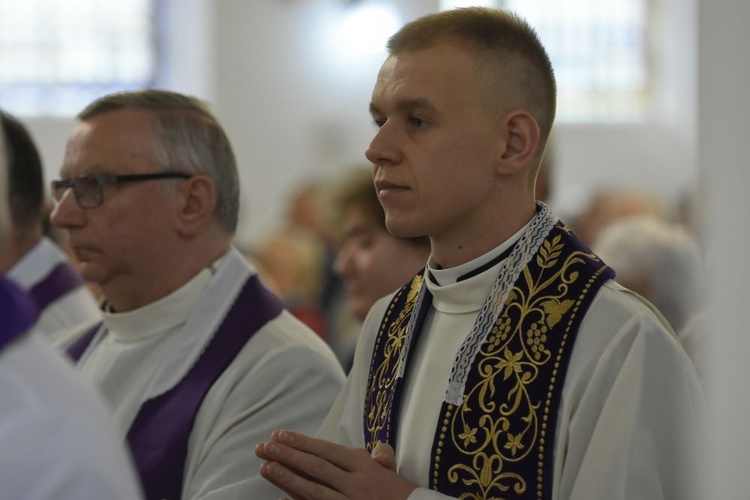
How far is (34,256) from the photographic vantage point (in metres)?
4.94

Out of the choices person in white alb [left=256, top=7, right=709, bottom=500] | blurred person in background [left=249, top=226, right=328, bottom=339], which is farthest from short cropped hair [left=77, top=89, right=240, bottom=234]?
blurred person in background [left=249, top=226, right=328, bottom=339]

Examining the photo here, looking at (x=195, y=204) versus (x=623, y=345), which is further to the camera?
(x=195, y=204)

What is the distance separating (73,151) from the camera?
13.0 feet

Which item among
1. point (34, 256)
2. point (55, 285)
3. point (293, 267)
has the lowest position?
point (293, 267)

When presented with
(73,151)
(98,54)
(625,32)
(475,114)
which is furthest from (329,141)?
(475,114)

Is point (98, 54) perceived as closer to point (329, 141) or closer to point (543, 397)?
point (329, 141)

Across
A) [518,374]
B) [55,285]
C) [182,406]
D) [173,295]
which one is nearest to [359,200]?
[173,295]

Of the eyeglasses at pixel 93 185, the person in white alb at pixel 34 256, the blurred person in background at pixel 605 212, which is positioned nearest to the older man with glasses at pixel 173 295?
the eyeglasses at pixel 93 185

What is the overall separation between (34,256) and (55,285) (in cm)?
15

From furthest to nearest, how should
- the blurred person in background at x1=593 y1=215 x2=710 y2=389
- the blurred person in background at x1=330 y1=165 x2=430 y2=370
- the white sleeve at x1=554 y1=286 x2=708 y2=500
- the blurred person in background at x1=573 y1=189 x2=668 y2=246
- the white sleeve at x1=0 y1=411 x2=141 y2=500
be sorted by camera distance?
1. the blurred person in background at x1=573 y1=189 x2=668 y2=246
2. the blurred person in background at x1=593 y1=215 x2=710 y2=389
3. the blurred person in background at x1=330 y1=165 x2=430 y2=370
4. the white sleeve at x1=554 y1=286 x2=708 y2=500
5. the white sleeve at x1=0 y1=411 x2=141 y2=500

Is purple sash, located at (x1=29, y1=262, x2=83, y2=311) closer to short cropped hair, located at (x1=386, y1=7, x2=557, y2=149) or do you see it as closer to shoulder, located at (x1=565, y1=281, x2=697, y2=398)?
short cropped hair, located at (x1=386, y1=7, x2=557, y2=149)

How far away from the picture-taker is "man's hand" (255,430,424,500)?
2.56m

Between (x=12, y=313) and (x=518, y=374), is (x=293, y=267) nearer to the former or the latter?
(x=518, y=374)

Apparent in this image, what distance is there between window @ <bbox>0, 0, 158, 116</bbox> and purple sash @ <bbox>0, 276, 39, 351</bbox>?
12401mm
